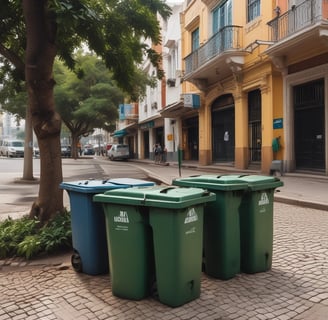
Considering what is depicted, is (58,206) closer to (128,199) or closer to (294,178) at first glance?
(128,199)

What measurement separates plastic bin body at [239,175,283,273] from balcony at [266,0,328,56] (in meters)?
9.50

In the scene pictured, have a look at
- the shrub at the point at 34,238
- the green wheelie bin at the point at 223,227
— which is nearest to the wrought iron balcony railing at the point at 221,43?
the shrub at the point at 34,238

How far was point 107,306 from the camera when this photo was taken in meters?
3.78

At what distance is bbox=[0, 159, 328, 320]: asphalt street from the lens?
361cm

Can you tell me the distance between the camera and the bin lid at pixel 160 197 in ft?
11.4

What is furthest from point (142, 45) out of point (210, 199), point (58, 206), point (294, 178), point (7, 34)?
point (294, 178)

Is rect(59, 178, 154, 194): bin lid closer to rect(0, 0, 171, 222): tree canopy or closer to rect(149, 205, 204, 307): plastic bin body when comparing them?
rect(149, 205, 204, 307): plastic bin body

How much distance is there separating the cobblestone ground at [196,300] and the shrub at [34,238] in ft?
1.11

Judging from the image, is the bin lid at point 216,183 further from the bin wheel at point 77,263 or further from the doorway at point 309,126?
the doorway at point 309,126

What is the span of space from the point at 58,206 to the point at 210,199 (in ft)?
11.0

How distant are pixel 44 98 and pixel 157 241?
11.9 feet

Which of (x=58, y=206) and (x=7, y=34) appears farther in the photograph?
(x=7, y=34)

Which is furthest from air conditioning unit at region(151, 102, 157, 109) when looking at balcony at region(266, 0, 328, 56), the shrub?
the shrub

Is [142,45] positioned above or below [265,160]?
above
